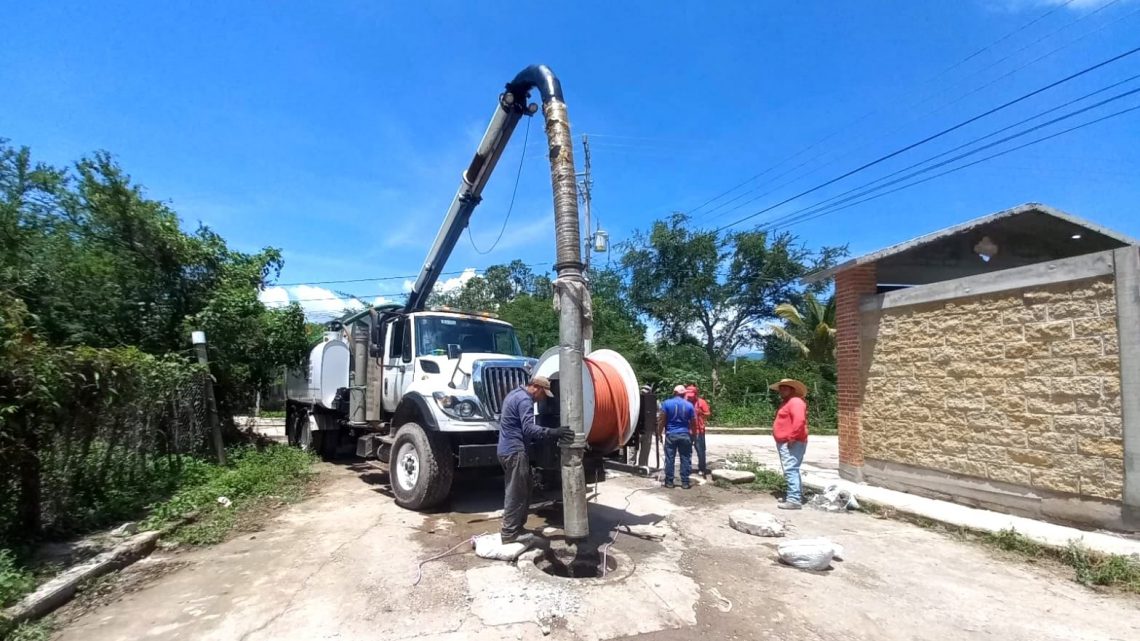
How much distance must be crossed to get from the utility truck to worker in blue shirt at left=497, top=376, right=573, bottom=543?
0.73ft

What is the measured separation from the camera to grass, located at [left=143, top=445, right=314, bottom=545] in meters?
6.20

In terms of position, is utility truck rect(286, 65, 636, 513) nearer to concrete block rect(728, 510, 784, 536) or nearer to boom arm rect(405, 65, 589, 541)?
boom arm rect(405, 65, 589, 541)

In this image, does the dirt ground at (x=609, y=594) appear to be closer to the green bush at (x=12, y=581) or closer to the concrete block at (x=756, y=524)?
the concrete block at (x=756, y=524)

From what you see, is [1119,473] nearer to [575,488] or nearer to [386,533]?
[575,488]

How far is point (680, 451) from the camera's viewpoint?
8906 mm

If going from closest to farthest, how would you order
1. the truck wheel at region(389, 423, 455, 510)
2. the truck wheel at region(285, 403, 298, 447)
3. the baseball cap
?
1. the baseball cap
2. the truck wheel at region(389, 423, 455, 510)
3. the truck wheel at region(285, 403, 298, 447)

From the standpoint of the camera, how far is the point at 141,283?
9.62 m

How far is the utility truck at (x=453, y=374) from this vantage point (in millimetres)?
5219

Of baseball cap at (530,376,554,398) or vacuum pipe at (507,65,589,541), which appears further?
baseball cap at (530,376,554,398)

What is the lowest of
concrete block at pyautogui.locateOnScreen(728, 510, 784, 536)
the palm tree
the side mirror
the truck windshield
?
concrete block at pyautogui.locateOnScreen(728, 510, 784, 536)

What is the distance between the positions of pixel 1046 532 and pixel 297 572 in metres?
7.25

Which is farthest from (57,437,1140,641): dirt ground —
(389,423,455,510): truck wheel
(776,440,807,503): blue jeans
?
(776,440,807,503): blue jeans

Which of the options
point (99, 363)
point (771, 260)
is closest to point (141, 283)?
point (99, 363)

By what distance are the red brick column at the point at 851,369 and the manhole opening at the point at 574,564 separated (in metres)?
5.13
